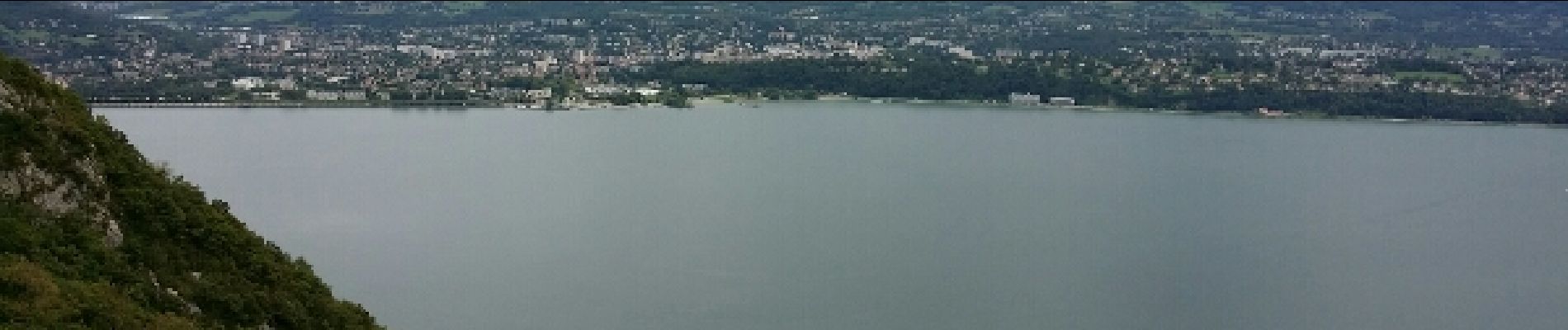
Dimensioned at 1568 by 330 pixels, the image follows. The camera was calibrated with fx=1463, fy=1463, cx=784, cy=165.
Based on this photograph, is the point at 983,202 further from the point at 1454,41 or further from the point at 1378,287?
the point at 1454,41

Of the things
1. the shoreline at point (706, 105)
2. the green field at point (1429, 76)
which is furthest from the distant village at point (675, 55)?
the shoreline at point (706, 105)

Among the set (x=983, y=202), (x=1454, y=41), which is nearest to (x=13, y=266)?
(x=983, y=202)

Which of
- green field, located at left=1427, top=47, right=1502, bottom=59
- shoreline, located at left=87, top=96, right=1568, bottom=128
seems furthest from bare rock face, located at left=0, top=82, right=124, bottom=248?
green field, located at left=1427, top=47, right=1502, bottom=59

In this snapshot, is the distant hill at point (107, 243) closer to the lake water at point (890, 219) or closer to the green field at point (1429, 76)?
the lake water at point (890, 219)

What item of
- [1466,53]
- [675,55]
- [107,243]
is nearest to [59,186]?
[107,243]

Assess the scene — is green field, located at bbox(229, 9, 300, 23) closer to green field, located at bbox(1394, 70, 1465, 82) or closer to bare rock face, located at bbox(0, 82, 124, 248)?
green field, located at bbox(1394, 70, 1465, 82)
